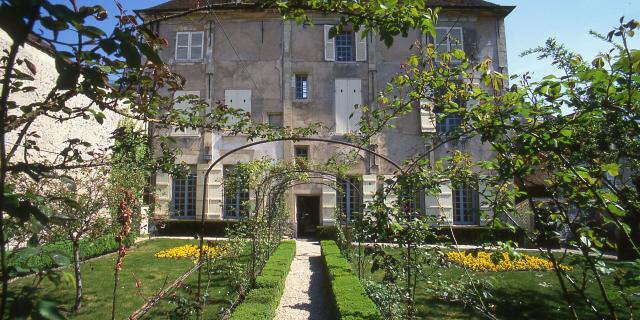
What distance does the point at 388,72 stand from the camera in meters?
16.5

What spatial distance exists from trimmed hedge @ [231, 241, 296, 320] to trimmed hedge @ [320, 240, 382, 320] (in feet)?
3.02

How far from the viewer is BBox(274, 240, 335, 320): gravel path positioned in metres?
6.24

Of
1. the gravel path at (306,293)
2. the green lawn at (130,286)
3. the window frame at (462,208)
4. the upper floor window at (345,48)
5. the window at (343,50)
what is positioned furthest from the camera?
the window at (343,50)

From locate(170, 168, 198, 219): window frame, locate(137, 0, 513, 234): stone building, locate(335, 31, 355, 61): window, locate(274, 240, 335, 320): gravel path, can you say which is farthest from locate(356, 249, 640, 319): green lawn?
locate(335, 31, 355, 61): window

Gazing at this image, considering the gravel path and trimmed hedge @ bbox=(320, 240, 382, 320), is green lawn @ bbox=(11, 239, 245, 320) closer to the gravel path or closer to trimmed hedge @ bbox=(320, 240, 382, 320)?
the gravel path

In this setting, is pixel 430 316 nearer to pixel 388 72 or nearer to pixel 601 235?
pixel 601 235

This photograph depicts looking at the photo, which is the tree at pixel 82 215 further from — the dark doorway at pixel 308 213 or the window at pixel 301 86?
the dark doorway at pixel 308 213

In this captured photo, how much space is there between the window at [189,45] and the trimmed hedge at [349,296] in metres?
12.0

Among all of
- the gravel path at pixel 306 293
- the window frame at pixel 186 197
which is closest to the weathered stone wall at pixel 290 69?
the window frame at pixel 186 197

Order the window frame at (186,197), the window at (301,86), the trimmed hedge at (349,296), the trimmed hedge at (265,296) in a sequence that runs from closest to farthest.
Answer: the trimmed hedge at (349,296) → the trimmed hedge at (265,296) → the window frame at (186,197) → the window at (301,86)

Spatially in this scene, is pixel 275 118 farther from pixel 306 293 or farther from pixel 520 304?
pixel 520 304

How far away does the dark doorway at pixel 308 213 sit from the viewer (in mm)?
17678

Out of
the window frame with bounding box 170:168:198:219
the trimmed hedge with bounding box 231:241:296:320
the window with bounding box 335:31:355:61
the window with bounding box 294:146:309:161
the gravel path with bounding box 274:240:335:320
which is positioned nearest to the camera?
the trimmed hedge with bounding box 231:241:296:320

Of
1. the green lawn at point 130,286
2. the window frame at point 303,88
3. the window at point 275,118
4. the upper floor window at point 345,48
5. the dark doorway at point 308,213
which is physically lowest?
the green lawn at point 130,286
